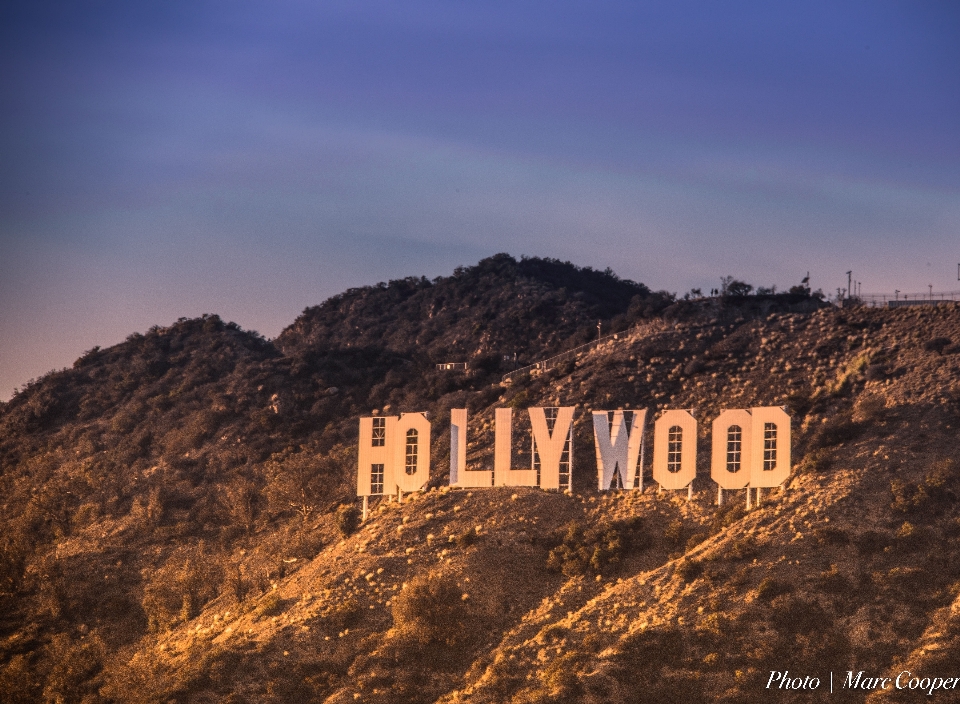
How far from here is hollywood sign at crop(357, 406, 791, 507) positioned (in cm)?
5888

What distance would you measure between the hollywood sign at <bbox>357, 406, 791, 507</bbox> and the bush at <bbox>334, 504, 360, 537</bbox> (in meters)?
1.97

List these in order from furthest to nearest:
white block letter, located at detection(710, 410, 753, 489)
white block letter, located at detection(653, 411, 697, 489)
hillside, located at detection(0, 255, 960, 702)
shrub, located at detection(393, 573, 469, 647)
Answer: white block letter, located at detection(653, 411, 697, 489) → white block letter, located at detection(710, 410, 753, 489) → shrub, located at detection(393, 573, 469, 647) → hillside, located at detection(0, 255, 960, 702)

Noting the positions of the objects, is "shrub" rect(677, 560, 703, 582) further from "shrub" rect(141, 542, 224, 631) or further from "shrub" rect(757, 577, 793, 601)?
"shrub" rect(141, 542, 224, 631)

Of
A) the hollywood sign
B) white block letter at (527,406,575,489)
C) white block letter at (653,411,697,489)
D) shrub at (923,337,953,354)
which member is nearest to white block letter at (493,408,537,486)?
the hollywood sign

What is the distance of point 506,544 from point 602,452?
621cm

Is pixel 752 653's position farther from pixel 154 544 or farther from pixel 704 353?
pixel 154 544

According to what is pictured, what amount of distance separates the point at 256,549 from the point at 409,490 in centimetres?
917

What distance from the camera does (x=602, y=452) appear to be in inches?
2448

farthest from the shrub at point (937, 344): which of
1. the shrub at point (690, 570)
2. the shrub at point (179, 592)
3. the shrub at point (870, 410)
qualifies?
the shrub at point (179, 592)

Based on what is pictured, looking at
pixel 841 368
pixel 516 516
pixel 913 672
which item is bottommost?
pixel 913 672

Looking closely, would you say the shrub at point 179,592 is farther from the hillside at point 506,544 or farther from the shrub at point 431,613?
the shrub at point 431,613

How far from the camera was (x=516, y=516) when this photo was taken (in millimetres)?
61438

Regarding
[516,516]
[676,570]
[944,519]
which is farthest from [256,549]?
[944,519]

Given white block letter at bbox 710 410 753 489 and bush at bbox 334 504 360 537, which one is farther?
bush at bbox 334 504 360 537
